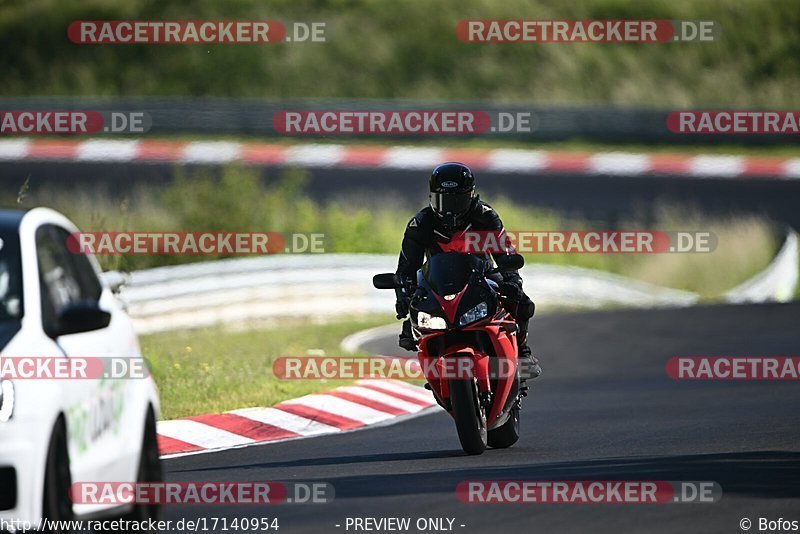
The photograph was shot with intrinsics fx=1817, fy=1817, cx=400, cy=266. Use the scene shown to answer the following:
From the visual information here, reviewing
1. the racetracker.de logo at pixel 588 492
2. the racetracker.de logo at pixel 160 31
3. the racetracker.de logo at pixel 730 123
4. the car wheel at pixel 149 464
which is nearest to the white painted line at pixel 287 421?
the racetracker.de logo at pixel 588 492

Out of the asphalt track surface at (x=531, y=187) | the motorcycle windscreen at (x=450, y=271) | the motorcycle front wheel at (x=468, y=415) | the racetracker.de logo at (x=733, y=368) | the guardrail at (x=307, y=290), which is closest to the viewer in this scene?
the motorcycle front wheel at (x=468, y=415)

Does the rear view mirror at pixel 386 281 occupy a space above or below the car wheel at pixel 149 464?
above

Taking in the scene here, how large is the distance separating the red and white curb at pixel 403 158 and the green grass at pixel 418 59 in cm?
919

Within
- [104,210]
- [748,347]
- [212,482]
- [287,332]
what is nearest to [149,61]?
[104,210]

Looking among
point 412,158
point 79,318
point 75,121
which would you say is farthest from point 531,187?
point 79,318

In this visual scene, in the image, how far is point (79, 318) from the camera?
7.57m

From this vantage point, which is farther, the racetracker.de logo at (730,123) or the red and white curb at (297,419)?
the racetracker.de logo at (730,123)

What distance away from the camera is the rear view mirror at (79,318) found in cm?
757

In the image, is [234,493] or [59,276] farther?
[234,493]

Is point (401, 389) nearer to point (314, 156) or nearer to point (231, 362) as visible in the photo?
point (231, 362)

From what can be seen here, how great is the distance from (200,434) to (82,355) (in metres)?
5.41

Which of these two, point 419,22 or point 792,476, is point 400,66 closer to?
point 419,22

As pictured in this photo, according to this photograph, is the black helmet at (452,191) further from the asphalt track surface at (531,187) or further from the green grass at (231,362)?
the asphalt track surface at (531,187)

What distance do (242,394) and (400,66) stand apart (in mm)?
30731
